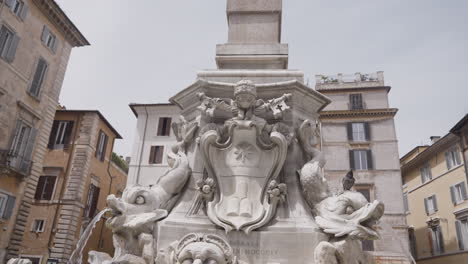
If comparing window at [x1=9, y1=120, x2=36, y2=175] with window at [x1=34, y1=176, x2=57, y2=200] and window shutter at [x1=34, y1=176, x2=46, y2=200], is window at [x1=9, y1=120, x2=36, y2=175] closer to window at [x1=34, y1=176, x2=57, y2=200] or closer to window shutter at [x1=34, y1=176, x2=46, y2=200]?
window at [x1=34, y1=176, x2=57, y2=200]

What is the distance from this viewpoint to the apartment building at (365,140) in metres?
25.8

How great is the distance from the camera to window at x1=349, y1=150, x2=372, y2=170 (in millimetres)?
26656

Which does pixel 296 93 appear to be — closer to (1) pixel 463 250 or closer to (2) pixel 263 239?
(2) pixel 263 239

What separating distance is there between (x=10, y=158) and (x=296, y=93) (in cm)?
1668

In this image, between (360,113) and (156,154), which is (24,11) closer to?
(156,154)

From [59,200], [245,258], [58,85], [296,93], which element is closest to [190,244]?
[245,258]

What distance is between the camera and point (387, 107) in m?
27.9

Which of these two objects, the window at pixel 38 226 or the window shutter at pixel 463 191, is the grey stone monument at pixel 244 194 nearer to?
the window at pixel 38 226

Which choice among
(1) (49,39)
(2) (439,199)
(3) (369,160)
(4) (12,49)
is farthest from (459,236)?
(4) (12,49)

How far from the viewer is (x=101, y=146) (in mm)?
26844

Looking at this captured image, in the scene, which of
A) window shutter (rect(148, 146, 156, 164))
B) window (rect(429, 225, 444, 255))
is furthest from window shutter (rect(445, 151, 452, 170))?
window shutter (rect(148, 146, 156, 164))

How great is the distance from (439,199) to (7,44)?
27602 mm

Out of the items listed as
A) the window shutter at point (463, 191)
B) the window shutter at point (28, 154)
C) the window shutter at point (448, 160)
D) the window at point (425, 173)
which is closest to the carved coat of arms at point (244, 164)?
the window shutter at point (28, 154)

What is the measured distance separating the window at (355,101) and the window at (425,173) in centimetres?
681
